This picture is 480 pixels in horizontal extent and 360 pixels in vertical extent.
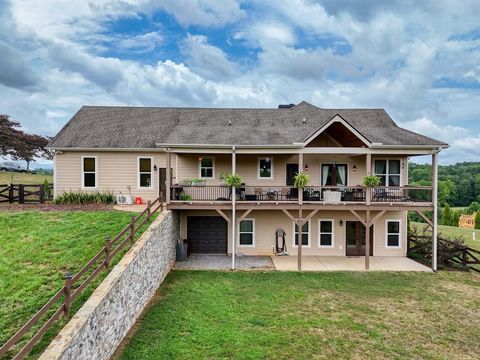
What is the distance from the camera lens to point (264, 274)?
1284cm

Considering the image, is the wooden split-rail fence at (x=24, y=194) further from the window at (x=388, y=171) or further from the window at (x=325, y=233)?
the window at (x=388, y=171)

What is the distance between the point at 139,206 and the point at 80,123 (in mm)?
7130

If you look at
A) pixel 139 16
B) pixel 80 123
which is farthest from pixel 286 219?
pixel 139 16

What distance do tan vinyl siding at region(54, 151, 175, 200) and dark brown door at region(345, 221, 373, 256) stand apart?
457 inches

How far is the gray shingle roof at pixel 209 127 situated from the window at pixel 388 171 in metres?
1.71

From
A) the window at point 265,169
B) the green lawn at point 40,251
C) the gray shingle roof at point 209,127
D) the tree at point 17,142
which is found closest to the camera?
the green lawn at point 40,251

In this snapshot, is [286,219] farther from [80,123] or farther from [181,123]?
[80,123]

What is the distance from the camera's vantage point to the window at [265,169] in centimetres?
1659

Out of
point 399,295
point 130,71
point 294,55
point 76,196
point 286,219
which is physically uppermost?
point 294,55

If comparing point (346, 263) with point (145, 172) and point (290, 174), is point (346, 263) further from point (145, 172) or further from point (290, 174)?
point (145, 172)

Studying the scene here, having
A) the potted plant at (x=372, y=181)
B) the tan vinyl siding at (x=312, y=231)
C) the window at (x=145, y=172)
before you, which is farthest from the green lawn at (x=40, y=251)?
the potted plant at (x=372, y=181)

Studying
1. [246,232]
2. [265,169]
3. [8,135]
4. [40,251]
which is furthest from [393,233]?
[8,135]

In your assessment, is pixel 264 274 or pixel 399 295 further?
pixel 264 274

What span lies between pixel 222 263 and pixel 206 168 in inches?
214
